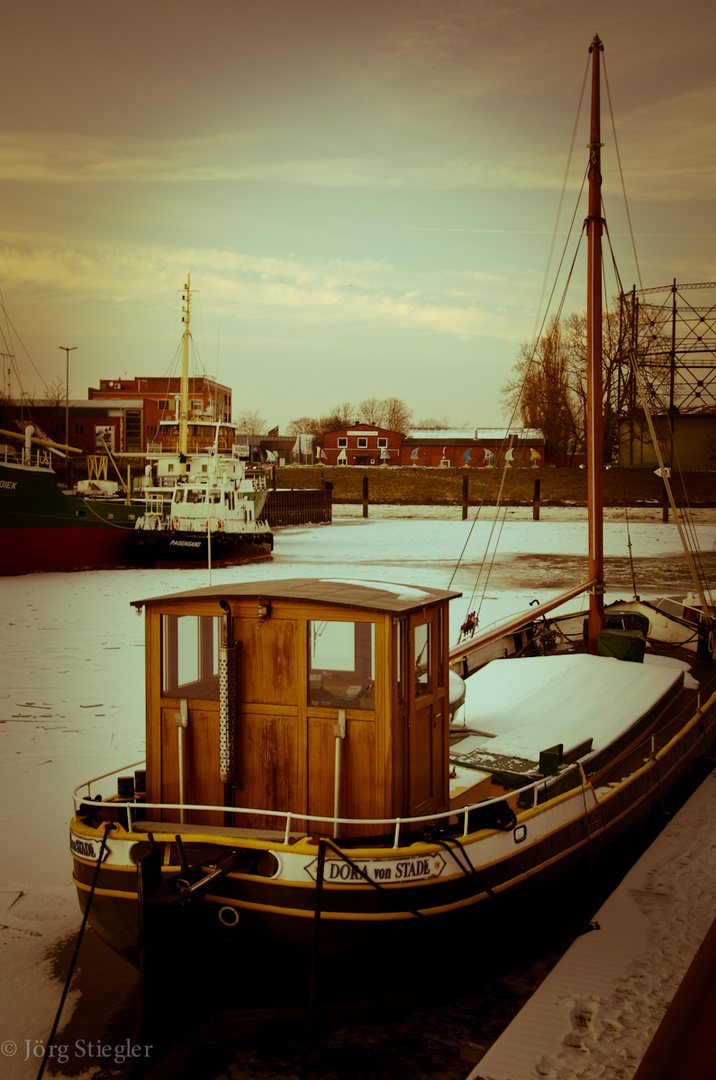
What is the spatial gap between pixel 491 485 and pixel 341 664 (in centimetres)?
5420

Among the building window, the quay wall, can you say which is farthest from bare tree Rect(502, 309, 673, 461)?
the building window

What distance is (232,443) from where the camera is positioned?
3422 cm

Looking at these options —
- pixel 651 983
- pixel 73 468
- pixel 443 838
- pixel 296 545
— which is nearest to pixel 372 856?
pixel 443 838

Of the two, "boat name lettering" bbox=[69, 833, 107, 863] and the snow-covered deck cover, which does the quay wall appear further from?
"boat name lettering" bbox=[69, 833, 107, 863]

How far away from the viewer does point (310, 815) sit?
543 cm

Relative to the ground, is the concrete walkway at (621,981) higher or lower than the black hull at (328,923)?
lower

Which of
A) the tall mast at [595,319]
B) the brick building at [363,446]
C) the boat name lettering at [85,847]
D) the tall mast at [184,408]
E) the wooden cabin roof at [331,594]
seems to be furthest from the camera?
the brick building at [363,446]

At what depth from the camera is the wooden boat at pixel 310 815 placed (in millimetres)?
4805

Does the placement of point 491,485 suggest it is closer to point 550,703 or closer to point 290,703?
point 550,703

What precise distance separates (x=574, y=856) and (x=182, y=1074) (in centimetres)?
331

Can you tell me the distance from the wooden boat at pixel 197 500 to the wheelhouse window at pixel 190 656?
898 inches

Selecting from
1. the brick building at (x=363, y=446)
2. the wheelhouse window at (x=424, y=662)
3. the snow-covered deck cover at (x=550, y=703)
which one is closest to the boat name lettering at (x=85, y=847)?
the wheelhouse window at (x=424, y=662)

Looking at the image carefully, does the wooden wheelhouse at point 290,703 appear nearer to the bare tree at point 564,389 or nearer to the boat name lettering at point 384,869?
the boat name lettering at point 384,869

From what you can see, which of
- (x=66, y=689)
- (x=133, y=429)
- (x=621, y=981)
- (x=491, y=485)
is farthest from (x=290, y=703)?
(x=133, y=429)
